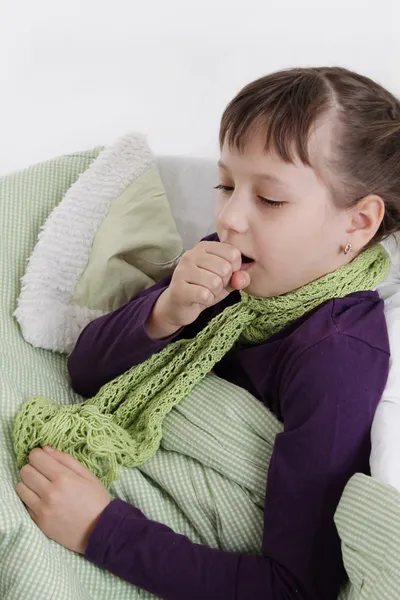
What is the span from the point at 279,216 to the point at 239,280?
94mm

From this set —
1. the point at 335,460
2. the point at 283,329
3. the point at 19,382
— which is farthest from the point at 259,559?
the point at 19,382

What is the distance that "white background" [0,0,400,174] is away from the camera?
1.72 meters

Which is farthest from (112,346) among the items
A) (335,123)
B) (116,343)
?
(335,123)

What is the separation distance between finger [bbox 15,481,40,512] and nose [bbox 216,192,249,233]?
0.41 meters

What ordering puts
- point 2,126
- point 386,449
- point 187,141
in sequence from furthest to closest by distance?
point 2,126 → point 187,141 → point 386,449

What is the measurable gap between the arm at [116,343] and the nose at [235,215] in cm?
18

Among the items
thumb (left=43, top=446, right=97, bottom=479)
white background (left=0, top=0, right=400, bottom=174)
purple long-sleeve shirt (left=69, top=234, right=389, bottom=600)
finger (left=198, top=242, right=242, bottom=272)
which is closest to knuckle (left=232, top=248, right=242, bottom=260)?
finger (left=198, top=242, right=242, bottom=272)

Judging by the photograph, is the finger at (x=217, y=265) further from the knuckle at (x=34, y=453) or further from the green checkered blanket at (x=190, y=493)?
the knuckle at (x=34, y=453)

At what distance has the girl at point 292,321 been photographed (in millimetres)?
909

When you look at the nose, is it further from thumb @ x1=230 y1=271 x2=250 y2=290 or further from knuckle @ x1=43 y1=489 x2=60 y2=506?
knuckle @ x1=43 y1=489 x2=60 y2=506

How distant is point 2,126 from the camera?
188 centimetres

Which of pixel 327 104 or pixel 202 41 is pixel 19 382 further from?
pixel 202 41

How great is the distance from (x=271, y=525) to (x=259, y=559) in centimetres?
4

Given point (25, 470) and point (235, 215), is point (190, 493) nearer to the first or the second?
point (25, 470)
